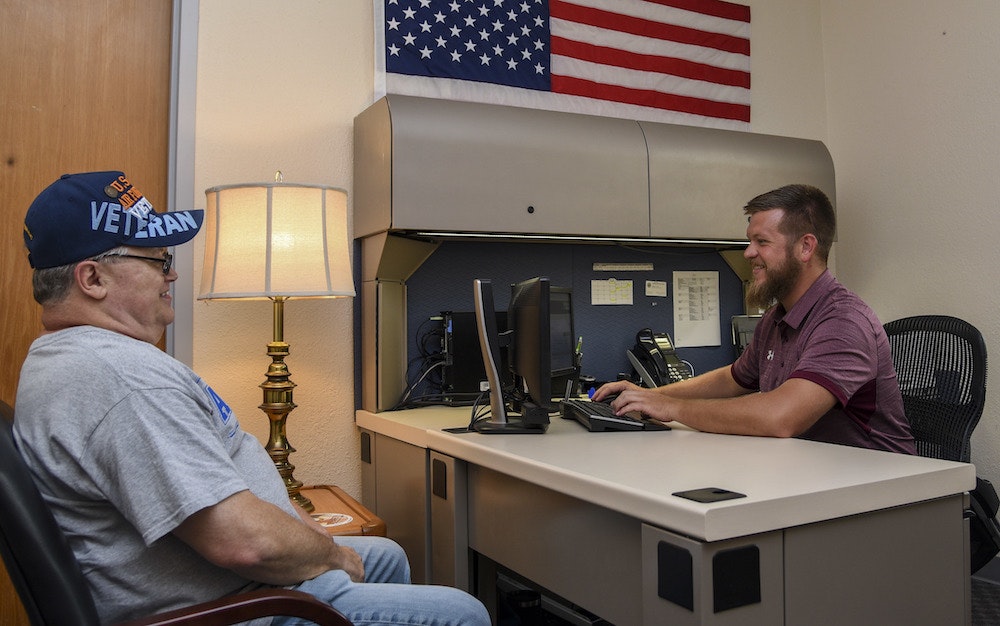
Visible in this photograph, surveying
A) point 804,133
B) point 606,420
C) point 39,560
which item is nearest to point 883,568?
point 606,420

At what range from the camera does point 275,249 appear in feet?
7.23

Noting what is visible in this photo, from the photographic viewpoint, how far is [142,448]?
1134 millimetres

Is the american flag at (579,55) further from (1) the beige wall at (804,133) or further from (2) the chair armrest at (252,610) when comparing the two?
(2) the chair armrest at (252,610)

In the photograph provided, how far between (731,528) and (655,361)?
2.06m

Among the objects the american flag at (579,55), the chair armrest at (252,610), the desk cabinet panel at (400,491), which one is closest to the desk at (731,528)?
the desk cabinet panel at (400,491)

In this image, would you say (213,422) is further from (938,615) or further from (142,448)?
(938,615)

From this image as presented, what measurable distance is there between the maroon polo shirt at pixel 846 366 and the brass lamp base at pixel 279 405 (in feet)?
4.75

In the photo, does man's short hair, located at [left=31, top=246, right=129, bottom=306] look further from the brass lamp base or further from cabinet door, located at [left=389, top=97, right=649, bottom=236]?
cabinet door, located at [left=389, top=97, right=649, bottom=236]

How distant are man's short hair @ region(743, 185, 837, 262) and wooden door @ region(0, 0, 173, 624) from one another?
1.98 meters

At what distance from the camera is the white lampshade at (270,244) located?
2.19 m

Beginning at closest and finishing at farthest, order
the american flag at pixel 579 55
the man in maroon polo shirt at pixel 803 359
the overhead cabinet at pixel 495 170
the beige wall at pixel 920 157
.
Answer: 1. the man in maroon polo shirt at pixel 803 359
2. the overhead cabinet at pixel 495 170
3. the american flag at pixel 579 55
4. the beige wall at pixel 920 157

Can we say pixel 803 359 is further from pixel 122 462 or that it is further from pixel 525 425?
pixel 122 462

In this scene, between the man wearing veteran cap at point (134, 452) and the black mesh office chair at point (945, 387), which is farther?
the black mesh office chair at point (945, 387)

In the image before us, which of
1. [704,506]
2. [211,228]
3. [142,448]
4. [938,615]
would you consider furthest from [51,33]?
[938,615]
